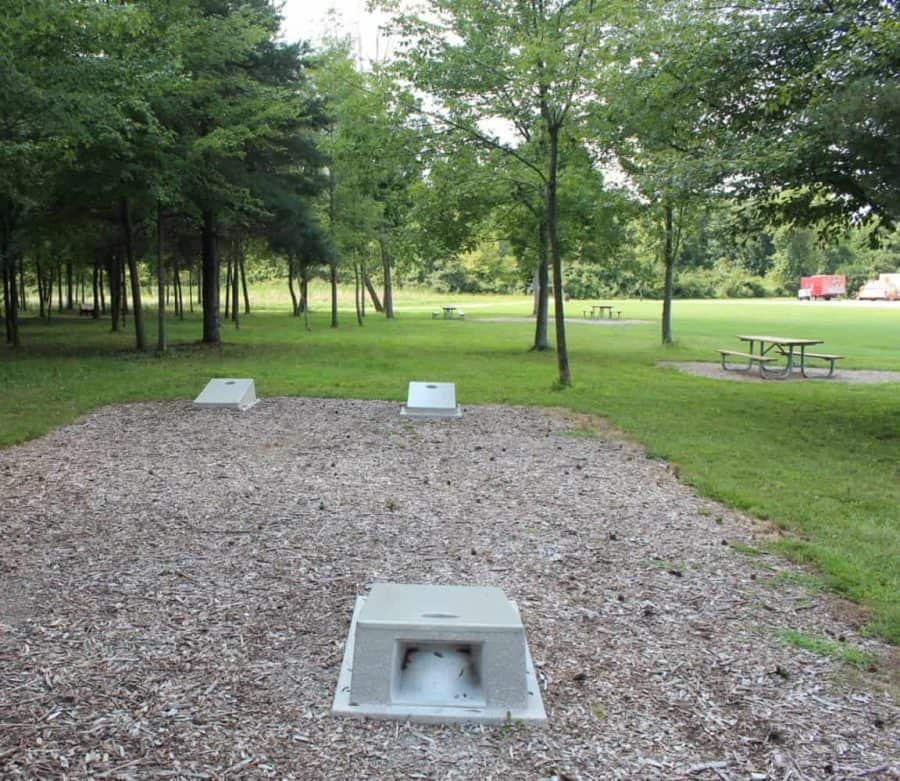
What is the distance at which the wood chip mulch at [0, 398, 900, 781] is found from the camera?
8.58ft

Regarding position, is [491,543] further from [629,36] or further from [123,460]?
[629,36]

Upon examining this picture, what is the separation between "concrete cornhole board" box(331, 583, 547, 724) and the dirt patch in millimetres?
11419

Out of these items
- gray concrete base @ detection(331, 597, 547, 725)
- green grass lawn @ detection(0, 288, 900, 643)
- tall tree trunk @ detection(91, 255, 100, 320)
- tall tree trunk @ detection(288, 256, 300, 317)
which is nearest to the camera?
gray concrete base @ detection(331, 597, 547, 725)

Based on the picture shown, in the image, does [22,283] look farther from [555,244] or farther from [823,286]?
[823,286]

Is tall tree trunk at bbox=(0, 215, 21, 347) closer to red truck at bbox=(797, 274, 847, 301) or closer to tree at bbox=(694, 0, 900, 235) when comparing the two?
tree at bbox=(694, 0, 900, 235)

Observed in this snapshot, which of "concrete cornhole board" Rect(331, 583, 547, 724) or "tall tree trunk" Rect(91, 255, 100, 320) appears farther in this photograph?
"tall tree trunk" Rect(91, 255, 100, 320)

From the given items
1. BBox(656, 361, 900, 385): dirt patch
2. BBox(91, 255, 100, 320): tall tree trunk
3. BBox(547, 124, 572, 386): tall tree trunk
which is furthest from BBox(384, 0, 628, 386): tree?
BBox(91, 255, 100, 320): tall tree trunk

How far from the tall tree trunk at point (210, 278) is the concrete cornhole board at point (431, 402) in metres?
10.3

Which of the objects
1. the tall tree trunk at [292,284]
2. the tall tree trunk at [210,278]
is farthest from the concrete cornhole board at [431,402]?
the tall tree trunk at [292,284]

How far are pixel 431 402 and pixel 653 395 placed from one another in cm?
374

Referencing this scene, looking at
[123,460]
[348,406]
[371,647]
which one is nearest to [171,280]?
[348,406]

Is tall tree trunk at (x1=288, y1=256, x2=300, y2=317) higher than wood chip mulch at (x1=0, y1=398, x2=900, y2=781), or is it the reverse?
tall tree trunk at (x1=288, y1=256, x2=300, y2=317)

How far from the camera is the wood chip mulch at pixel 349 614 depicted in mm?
2615

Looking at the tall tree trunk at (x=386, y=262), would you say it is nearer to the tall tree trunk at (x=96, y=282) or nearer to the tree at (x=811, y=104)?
the tall tree trunk at (x=96, y=282)
